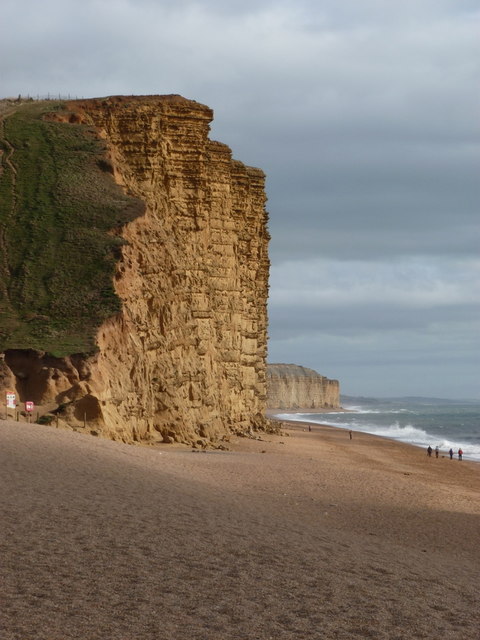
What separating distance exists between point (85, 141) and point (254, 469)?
21847 millimetres

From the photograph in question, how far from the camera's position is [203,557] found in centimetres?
1341

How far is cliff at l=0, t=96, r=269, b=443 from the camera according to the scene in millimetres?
31938

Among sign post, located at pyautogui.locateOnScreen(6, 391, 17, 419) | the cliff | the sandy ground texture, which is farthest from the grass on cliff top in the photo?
the sandy ground texture

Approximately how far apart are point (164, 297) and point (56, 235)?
500 cm

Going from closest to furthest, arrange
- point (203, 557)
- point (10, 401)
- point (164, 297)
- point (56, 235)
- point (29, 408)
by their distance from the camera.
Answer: point (203, 557)
point (10, 401)
point (29, 408)
point (164, 297)
point (56, 235)

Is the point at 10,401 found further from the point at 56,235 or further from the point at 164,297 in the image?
the point at 56,235

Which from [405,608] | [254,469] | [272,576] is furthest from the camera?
[254,469]

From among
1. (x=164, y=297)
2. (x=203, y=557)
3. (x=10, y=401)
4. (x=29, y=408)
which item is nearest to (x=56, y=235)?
(x=164, y=297)

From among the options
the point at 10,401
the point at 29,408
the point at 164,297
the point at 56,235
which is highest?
the point at 56,235

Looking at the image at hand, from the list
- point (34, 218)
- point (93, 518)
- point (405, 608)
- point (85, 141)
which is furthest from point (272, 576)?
point (85, 141)

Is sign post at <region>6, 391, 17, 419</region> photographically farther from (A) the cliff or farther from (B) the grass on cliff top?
(B) the grass on cliff top

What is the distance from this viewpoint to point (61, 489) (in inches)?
684

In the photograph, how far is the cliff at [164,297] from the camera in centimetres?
3194

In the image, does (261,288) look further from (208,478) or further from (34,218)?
(208,478)
